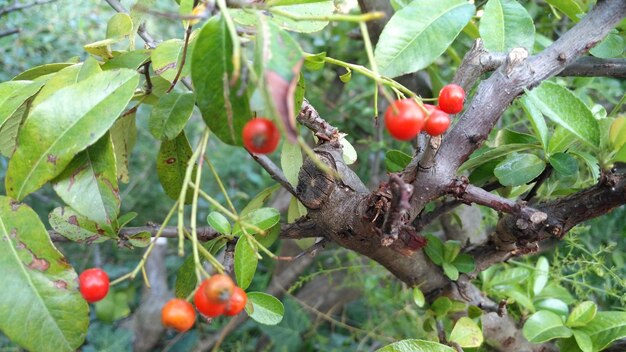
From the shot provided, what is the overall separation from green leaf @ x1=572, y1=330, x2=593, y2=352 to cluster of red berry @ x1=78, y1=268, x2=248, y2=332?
50cm

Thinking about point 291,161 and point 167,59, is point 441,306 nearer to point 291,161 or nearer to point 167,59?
point 291,161

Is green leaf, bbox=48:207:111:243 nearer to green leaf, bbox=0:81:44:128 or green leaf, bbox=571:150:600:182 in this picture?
green leaf, bbox=0:81:44:128

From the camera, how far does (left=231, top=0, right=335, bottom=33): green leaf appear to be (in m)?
0.50

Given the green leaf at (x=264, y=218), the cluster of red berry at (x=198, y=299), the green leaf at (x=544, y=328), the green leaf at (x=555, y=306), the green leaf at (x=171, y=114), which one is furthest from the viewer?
the green leaf at (x=555, y=306)

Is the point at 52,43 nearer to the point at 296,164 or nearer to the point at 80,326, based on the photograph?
the point at 296,164

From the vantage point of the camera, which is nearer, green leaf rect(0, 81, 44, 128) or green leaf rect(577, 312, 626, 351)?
green leaf rect(0, 81, 44, 128)

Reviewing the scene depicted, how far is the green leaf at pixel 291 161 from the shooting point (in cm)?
65

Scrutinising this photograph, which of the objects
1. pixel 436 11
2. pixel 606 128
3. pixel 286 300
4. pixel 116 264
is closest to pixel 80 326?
pixel 436 11

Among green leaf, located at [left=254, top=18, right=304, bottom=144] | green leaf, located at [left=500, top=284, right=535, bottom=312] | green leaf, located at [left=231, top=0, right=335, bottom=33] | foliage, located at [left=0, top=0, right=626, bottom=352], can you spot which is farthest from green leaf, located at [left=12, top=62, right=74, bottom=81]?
green leaf, located at [left=500, top=284, right=535, bottom=312]

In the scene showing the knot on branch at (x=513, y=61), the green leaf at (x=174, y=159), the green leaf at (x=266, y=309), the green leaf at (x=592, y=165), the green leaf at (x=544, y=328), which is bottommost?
the green leaf at (x=544, y=328)

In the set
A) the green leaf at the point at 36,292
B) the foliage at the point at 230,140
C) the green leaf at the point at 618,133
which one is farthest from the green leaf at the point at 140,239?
the green leaf at the point at 618,133

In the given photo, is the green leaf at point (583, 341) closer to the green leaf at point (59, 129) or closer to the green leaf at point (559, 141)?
the green leaf at point (559, 141)

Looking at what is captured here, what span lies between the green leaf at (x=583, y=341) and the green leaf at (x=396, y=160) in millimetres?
324

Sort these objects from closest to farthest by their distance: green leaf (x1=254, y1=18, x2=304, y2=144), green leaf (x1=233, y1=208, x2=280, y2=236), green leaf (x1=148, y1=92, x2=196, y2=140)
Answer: green leaf (x1=254, y1=18, x2=304, y2=144) → green leaf (x1=148, y1=92, x2=196, y2=140) → green leaf (x1=233, y1=208, x2=280, y2=236)
